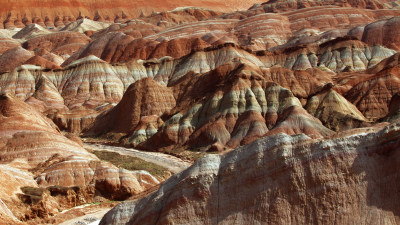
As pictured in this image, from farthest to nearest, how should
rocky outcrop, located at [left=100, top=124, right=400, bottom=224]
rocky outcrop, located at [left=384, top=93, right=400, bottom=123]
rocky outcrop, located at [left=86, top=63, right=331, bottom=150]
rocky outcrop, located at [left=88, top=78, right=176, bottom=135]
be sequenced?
rocky outcrop, located at [left=88, top=78, right=176, bottom=135] → rocky outcrop, located at [left=86, top=63, right=331, bottom=150] → rocky outcrop, located at [left=384, top=93, right=400, bottom=123] → rocky outcrop, located at [left=100, top=124, right=400, bottom=224]

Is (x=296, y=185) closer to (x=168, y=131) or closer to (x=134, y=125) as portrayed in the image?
(x=168, y=131)

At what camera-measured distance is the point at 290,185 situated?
14617 mm

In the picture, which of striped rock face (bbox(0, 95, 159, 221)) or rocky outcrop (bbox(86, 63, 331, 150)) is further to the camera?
rocky outcrop (bbox(86, 63, 331, 150))

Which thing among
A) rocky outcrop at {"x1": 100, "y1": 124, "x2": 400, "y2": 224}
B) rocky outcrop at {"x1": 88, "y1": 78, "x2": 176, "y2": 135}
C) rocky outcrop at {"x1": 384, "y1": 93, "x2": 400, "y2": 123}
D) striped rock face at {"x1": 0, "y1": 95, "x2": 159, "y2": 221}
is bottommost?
rocky outcrop at {"x1": 100, "y1": 124, "x2": 400, "y2": 224}

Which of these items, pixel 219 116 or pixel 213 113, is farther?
pixel 213 113

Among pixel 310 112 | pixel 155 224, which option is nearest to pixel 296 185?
pixel 155 224

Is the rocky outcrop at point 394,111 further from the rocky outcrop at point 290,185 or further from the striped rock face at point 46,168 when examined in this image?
the rocky outcrop at point 290,185

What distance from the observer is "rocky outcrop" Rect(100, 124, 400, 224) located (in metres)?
13.7

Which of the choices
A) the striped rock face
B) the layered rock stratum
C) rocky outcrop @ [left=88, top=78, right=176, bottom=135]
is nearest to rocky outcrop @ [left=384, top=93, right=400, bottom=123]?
the layered rock stratum

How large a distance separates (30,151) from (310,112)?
40.6 meters

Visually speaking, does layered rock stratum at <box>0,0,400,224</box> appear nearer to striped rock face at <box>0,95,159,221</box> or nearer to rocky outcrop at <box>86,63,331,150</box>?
striped rock face at <box>0,95,159,221</box>

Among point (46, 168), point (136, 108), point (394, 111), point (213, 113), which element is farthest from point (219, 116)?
point (46, 168)

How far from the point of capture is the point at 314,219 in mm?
14055

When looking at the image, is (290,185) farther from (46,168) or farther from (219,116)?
(219,116)
